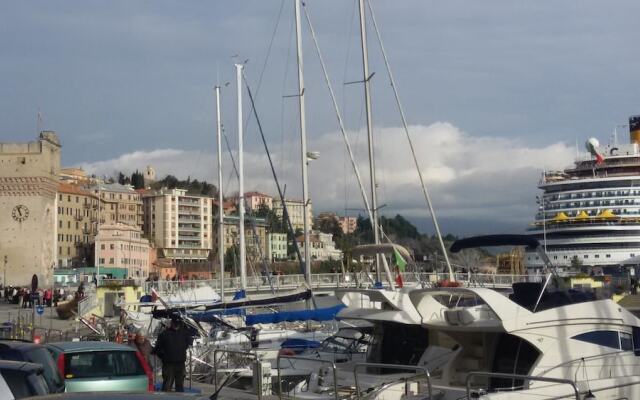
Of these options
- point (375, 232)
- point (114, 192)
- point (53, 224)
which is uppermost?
point (114, 192)

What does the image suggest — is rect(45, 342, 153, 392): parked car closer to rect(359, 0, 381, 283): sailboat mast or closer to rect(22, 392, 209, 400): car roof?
rect(22, 392, 209, 400): car roof

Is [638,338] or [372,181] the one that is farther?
[372,181]

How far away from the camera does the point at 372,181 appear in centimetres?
2933

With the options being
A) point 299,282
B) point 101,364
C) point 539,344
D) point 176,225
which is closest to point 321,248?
point 176,225

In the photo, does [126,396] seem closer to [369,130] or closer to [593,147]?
[369,130]

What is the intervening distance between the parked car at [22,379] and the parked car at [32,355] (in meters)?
1.94

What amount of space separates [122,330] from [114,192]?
139m

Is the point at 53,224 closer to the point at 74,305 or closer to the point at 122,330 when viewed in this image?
the point at 74,305

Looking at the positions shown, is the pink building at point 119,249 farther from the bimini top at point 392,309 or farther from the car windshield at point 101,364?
the car windshield at point 101,364

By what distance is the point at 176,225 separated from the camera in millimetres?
172000

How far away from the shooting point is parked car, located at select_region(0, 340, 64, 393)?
1161 cm

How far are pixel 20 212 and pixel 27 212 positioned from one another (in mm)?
717

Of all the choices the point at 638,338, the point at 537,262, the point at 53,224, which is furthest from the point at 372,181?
the point at 53,224

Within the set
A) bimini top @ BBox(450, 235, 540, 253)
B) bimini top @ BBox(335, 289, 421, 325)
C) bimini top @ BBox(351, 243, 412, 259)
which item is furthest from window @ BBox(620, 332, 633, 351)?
bimini top @ BBox(351, 243, 412, 259)
